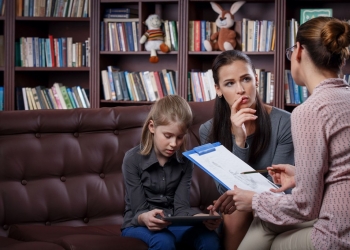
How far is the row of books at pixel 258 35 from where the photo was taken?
4.36 meters

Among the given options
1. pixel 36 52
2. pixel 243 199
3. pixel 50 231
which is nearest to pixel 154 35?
pixel 36 52

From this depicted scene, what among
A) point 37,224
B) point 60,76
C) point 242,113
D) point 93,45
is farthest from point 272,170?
point 60,76

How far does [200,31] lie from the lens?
4.53m

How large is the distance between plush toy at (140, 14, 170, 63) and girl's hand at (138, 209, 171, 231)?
2.47m

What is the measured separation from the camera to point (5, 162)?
262 centimetres

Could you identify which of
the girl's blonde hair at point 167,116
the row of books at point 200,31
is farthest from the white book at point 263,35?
the girl's blonde hair at point 167,116

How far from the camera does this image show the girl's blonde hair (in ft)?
7.89

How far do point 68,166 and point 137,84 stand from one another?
6.70 ft

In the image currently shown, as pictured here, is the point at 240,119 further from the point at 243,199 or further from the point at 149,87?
the point at 149,87

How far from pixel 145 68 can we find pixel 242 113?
9.05 feet

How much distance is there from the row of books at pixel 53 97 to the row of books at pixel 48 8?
0.56 metres

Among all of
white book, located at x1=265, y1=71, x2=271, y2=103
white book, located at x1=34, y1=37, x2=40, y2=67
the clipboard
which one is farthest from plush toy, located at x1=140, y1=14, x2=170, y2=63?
the clipboard

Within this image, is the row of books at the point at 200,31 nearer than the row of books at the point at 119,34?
Yes

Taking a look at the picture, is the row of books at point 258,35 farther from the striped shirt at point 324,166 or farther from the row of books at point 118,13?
the striped shirt at point 324,166
